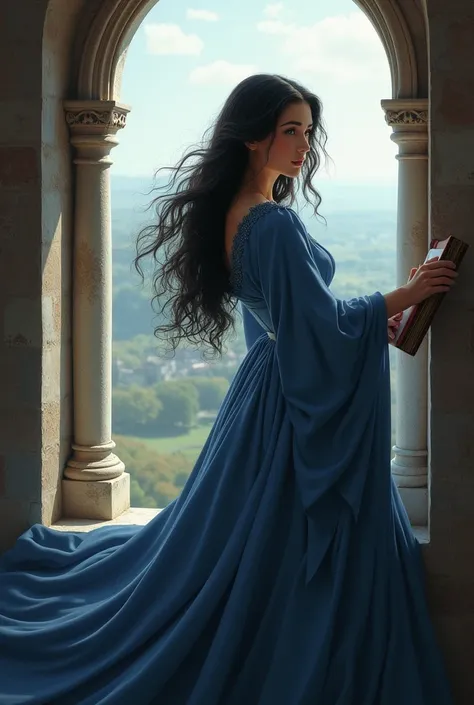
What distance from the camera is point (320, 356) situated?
9.61 ft

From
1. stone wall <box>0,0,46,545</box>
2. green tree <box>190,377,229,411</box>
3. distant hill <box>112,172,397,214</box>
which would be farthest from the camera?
distant hill <box>112,172,397,214</box>

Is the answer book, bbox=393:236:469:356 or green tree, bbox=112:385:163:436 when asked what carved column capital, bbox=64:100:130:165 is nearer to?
book, bbox=393:236:469:356

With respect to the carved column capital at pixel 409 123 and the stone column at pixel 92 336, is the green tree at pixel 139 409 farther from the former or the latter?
the carved column capital at pixel 409 123

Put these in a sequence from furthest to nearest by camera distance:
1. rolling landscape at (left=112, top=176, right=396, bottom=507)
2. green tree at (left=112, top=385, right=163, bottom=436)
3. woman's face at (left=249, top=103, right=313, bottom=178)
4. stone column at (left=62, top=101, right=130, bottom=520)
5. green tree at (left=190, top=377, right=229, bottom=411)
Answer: green tree at (left=112, top=385, right=163, bottom=436) < rolling landscape at (left=112, top=176, right=396, bottom=507) < green tree at (left=190, top=377, right=229, bottom=411) < stone column at (left=62, top=101, right=130, bottom=520) < woman's face at (left=249, top=103, right=313, bottom=178)

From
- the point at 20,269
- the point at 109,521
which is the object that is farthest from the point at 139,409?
the point at 20,269

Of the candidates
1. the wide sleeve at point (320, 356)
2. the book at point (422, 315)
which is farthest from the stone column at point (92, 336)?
the book at point (422, 315)

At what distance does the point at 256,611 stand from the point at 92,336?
132cm

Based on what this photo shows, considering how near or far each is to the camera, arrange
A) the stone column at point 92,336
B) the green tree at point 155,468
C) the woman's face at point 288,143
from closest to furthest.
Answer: the woman's face at point 288,143 → the stone column at point 92,336 → the green tree at point 155,468

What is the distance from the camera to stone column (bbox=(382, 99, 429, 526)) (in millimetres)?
3629

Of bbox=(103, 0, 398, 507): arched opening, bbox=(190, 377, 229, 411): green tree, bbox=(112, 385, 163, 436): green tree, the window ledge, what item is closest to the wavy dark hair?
the window ledge

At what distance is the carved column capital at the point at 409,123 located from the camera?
11.8 ft

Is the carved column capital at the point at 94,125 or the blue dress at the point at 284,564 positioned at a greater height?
the carved column capital at the point at 94,125

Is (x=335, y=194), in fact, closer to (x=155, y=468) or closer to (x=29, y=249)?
(x=155, y=468)

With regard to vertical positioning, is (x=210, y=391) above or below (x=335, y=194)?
below
